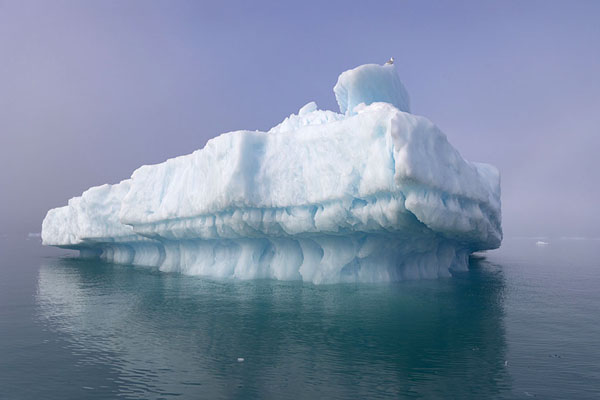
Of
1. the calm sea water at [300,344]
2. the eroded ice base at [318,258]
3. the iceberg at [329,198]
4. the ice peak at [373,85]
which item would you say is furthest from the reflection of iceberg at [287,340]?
the ice peak at [373,85]

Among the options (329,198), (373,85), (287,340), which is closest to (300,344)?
(287,340)

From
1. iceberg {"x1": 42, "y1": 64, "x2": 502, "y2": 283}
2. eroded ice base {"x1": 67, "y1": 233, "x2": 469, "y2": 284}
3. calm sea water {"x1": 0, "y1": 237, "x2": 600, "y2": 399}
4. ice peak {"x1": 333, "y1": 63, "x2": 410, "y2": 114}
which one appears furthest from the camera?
ice peak {"x1": 333, "y1": 63, "x2": 410, "y2": 114}

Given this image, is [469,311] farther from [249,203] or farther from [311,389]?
[249,203]

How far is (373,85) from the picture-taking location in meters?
24.8

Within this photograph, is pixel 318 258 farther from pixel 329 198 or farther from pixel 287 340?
pixel 287 340

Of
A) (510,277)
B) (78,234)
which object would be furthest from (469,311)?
Result: (78,234)

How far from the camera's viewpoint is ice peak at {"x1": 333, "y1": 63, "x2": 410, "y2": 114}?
80.2ft

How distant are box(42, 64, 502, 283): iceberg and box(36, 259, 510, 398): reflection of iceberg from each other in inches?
101

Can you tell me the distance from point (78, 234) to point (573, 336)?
122 feet

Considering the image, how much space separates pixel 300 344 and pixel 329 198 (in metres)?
A: 8.47

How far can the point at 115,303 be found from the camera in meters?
16.8

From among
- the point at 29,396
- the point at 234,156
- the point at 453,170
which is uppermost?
the point at 234,156

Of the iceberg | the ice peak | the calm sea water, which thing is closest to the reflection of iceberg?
the calm sea water

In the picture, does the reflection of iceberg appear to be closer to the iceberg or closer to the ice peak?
the iceberg
